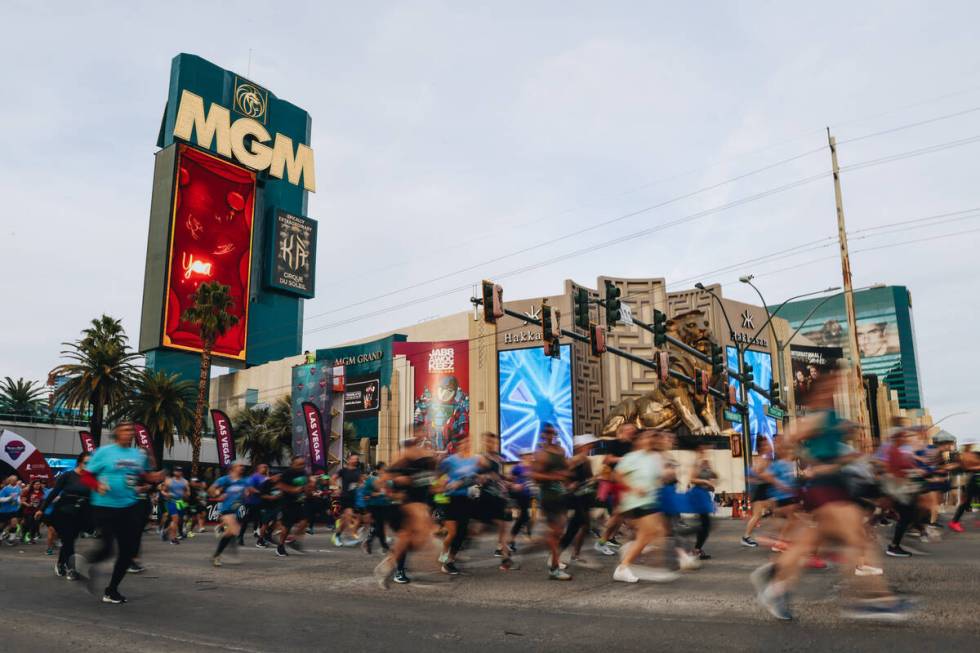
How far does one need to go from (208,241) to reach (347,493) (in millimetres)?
53670

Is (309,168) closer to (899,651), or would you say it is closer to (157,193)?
(157,193)

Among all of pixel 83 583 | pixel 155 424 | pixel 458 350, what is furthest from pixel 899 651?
pixel 458 350

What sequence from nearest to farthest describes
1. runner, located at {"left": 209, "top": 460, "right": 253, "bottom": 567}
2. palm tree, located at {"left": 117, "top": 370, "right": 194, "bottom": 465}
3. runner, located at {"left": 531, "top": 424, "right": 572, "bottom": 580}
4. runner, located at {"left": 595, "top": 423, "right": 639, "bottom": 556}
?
runner, located at {"left": 531, "top": 424, "right": 572, "bottom": 580} < runner, located at {"left": 595, "top": 423, "right": 639, "bottom": 556} < runner, located at {"left": 209, "top": 460, "right": 253, "bottom": 567} < palm tree, located at {"left": 117, "top": 370, "right": 194, "bottom": 465}

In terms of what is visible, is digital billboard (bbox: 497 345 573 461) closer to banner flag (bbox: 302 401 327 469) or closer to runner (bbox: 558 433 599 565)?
banner flag (bbox: 302 401 327 469)

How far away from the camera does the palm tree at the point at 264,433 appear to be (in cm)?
6106

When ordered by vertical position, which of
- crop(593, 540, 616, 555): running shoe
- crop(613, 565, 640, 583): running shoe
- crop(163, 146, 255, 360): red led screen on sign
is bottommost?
crop(593, 540, 616, 555): running shoe

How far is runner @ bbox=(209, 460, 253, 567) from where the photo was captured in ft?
41.7

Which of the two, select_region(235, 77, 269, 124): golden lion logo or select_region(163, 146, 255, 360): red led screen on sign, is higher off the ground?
select_region(235, 77, 269, 124): golden lion logo

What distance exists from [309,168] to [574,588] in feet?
249

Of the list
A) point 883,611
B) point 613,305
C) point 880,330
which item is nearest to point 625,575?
point 883,611

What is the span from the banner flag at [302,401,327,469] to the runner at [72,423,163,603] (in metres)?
35.2

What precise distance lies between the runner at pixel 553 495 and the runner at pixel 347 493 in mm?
7443

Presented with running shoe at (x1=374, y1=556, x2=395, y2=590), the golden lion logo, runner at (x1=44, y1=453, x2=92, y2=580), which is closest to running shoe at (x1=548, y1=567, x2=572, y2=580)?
running shoe at (x1=374, y1=556, x2=395, y2=590)

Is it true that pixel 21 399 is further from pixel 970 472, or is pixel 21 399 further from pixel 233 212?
pixel 970 472
